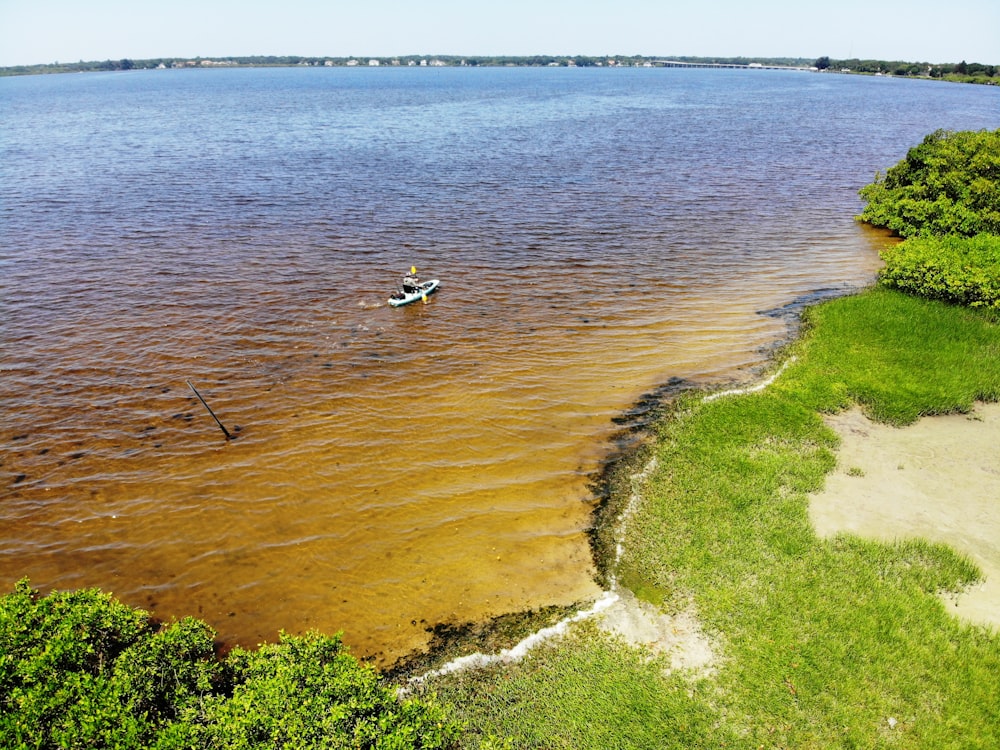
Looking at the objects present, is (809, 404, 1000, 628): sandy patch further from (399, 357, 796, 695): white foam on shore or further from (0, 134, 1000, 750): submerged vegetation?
(399, 357, 796, 695): white foam on shore

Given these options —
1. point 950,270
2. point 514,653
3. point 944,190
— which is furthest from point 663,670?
point 944,190

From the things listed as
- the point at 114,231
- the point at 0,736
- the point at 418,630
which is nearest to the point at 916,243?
the point at 418,630

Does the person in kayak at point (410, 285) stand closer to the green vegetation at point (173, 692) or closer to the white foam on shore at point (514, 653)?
the white foam on shore at point (514, 653)

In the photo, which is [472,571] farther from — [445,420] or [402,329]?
[402,329]

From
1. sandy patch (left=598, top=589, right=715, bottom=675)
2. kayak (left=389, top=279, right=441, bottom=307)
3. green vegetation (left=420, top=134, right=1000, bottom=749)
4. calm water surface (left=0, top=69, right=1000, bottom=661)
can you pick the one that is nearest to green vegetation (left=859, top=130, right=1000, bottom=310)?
calm water surface (left=0, top=69, right=1000, bottom=661)

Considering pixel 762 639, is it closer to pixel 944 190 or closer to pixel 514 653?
pixel 514 653

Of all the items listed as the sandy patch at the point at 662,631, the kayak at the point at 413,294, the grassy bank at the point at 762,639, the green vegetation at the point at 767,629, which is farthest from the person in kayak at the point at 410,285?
the sandy patch at the point at 662,631
